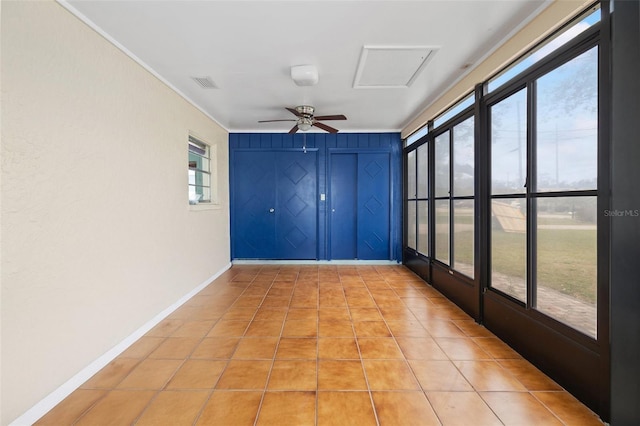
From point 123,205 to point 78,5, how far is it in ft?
4.78

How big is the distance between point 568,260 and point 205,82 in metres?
3.77

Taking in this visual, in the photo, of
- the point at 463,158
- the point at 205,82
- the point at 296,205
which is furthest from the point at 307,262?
the point at 205,82

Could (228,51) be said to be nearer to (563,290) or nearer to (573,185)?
(573,185)

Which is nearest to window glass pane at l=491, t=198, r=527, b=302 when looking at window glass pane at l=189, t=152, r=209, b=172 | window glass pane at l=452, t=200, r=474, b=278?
window glass pane at l=452, t=200, r=474, b=278

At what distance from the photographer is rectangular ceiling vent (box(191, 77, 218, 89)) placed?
3.16m

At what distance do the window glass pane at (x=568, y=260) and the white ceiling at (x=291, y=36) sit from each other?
1.46 metres

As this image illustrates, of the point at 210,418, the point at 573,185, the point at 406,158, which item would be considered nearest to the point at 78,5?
the point at 210,418

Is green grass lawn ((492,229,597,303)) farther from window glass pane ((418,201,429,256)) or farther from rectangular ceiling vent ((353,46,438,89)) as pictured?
window glass pane ((418,201,429,256))

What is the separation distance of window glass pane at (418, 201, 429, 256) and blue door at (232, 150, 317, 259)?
2.01 metres

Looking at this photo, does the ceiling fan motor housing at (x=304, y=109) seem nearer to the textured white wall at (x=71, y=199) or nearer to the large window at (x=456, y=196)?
the textured white wall at (x=71, y=199)

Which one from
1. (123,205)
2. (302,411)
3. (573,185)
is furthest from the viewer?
(123,205)

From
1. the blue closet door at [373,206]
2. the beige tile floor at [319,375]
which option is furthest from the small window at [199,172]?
the blue closet door at [373,206]

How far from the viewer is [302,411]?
5.52ft

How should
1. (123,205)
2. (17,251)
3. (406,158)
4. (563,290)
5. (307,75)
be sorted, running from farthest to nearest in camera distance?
(406,158), (307,75), (123,205), (563,290), (17,251)
